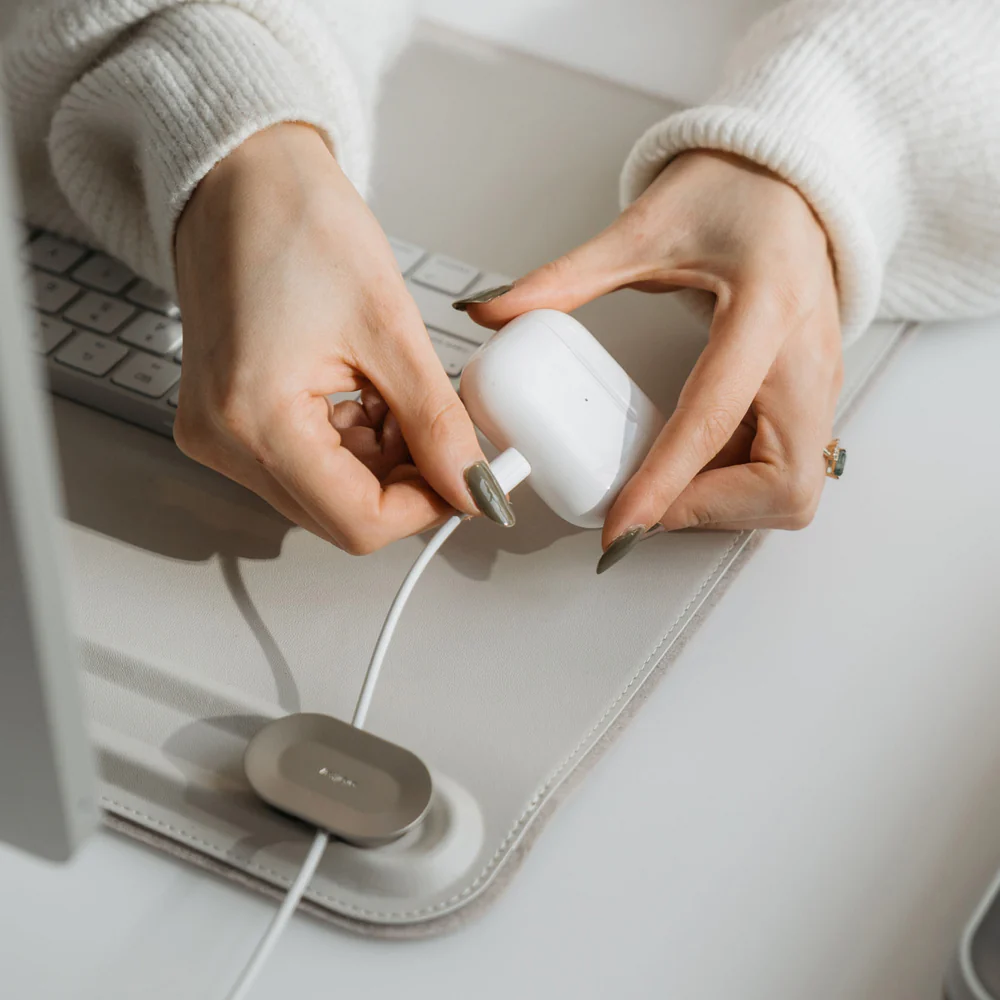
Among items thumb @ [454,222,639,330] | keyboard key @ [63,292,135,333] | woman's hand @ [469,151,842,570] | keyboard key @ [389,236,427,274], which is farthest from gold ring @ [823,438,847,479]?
keyboard key @ [63,292,135,333]

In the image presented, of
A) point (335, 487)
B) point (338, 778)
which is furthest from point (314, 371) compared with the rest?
point (338, 778)

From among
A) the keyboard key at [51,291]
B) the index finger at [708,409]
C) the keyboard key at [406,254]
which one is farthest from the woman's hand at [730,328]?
the keyboard key at [51,291]

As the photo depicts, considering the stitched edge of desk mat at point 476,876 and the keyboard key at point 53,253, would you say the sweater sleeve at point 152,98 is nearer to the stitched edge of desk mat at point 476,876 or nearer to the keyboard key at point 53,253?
the keyboard key at point 53,253

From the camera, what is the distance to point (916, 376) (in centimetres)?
56

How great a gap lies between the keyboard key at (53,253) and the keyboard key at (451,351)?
0.18 m

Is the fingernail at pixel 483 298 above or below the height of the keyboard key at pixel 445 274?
above

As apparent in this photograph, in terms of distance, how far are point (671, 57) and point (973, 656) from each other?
0.47m

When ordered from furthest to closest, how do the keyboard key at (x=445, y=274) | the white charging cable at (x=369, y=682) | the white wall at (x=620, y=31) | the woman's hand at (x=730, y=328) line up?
the white wall at (x=620, y=31) < the keyboard key at (x=445, y=274) < the woman's hand at (x=730, y=328) < the white charging cable at (x=369, y=682)

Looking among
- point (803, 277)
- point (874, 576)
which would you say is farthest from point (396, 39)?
point (874, 576)

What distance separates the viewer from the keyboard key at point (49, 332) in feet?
1.64

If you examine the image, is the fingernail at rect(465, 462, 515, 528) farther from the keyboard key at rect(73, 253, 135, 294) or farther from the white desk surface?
the keyboard key at rect(73, 253, 135, 294)

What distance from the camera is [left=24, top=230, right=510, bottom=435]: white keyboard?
0.49 metres

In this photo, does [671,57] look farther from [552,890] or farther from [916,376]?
[552,890]

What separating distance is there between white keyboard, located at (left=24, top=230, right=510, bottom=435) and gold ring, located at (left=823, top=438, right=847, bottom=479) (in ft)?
0.55
